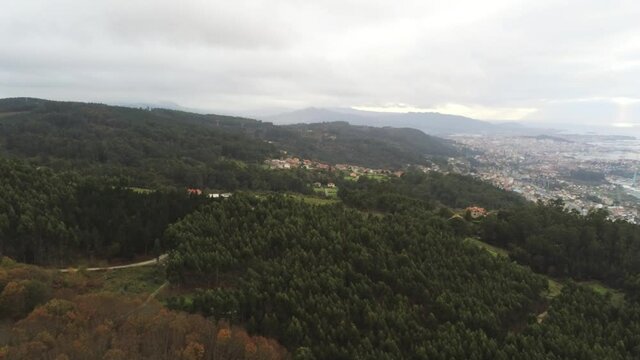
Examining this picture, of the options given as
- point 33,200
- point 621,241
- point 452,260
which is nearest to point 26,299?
point 33,200

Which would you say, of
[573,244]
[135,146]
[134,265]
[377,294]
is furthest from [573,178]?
[134,265]

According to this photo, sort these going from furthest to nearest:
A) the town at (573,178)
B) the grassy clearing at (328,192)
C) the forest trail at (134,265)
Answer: the town at (573,178) → the grassy clearing at (328,192) → the forest trail at (134,265)

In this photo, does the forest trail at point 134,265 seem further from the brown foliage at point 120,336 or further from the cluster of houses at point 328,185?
the cluster of houses at point 328,185

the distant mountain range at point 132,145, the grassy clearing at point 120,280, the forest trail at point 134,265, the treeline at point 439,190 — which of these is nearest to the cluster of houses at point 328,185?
the treeline at point 439,190

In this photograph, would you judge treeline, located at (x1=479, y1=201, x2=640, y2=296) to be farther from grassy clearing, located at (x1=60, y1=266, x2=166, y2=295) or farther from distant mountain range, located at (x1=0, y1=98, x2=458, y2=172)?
distant mountain range, located at (x1=0, y1=98, x2=458, y2=172)

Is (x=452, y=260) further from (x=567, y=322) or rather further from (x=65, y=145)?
(x=65, y=145)

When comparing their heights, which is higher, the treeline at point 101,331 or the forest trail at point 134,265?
the treeline at point 101,331
